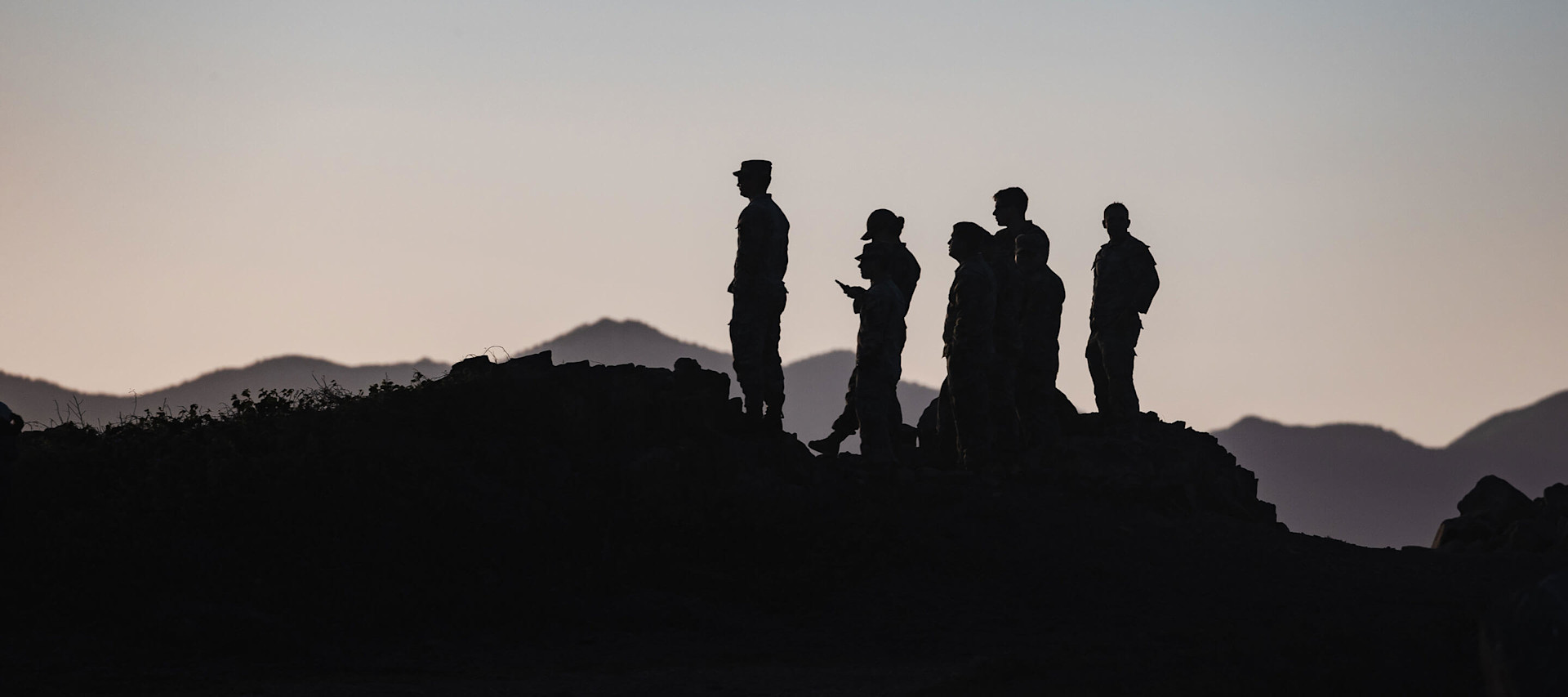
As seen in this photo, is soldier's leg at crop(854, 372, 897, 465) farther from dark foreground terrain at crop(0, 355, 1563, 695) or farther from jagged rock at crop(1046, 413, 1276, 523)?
jagged rock at crop(1046, 413, 1276, 523)

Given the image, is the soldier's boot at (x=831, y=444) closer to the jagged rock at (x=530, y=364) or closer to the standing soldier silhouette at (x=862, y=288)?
the standing soldier silhouette at (x=862, y=288)

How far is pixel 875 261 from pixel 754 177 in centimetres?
186

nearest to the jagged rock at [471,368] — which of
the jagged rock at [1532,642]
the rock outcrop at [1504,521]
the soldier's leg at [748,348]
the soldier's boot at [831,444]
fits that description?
the soldier's leg at [748,348]

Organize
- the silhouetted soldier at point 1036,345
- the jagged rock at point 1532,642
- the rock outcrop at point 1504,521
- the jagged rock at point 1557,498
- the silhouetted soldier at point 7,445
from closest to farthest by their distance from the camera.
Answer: the jagged rock at point 1532,642
the silhouetted soldier at point 7,445
the rock outcrop at point 1504,521
the silhouetted soldier at point 1036,345
the jagged rock at point 1557,498

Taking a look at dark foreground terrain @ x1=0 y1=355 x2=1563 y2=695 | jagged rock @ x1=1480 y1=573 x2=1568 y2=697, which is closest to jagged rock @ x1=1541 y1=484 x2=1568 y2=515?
dark foreground terrain @ x1=0 y1=355 x2=1563 y2=695

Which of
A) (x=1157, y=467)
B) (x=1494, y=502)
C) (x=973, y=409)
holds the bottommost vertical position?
(x=1494, y=502)

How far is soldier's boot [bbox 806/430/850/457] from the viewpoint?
19.8 m

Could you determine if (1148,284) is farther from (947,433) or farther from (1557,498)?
(1557,498)

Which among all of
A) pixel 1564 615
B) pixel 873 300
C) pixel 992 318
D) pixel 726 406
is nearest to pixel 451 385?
pixel 726 406

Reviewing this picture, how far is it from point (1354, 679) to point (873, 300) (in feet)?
30.2

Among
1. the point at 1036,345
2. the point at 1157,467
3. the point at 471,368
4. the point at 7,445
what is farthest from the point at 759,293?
the point at 7,445

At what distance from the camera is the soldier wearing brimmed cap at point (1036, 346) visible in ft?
69.1

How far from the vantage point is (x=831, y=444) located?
65.1 feet

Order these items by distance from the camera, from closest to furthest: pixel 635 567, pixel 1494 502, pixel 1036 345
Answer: pixel 635 567 → pixel 1036 345 → pixel 1494 502
